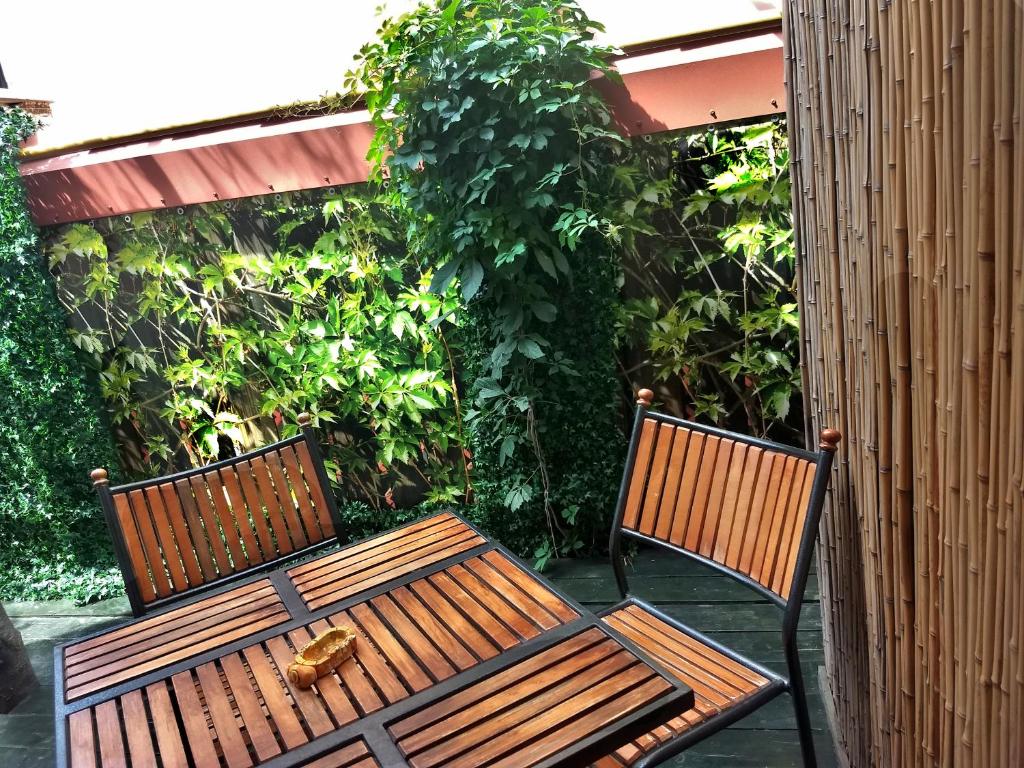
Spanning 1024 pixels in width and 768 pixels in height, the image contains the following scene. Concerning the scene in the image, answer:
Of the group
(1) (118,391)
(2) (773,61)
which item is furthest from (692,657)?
(1) (118,391)

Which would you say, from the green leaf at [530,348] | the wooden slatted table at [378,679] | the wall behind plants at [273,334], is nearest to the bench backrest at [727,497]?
the wooden slatted table at [378,679]

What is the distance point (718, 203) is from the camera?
2.82 metres

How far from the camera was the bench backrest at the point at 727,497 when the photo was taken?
64.9 inches

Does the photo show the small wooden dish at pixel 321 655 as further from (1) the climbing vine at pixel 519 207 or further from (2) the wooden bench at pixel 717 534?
(1) the climbing vine at pixel 519 207

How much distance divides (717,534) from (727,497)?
4.0 inches

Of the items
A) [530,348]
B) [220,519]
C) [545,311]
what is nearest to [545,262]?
[545,311]

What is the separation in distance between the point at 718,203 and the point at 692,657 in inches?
65.5

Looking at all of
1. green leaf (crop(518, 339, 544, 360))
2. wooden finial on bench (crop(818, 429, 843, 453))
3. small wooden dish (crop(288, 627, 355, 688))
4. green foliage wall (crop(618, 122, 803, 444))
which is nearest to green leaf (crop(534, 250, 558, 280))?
green leaf (crop(518, 339, 544, 360))

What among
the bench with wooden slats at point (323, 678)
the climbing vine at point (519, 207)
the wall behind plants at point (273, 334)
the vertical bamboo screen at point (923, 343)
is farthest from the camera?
the wall behind plants at point (273, 334)

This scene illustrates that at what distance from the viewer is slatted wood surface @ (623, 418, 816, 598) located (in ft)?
5.53

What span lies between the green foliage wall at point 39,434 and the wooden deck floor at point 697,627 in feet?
0.86

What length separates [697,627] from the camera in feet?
8.48

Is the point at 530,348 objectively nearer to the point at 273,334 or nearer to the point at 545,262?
the point at 545,262

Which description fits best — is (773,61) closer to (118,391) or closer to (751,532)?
(751,532)
